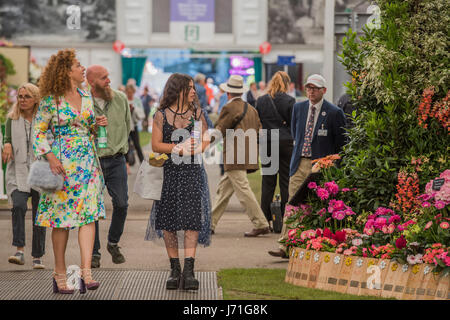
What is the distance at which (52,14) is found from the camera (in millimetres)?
36750

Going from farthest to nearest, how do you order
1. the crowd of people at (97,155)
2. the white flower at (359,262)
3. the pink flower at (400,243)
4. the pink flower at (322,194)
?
the pink flower at (322,194) → the crowd of people at (97,155) → the white flower at (359,262) → the pink flower at (400,243)

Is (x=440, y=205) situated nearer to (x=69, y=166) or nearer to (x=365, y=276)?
(x=365, y=276)

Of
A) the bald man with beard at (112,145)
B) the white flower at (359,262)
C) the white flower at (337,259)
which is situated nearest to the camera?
the white flower at (359,262)

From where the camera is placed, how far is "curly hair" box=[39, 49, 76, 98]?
22.7 feet

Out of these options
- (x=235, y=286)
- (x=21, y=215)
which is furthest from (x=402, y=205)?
(x=21, y=215)

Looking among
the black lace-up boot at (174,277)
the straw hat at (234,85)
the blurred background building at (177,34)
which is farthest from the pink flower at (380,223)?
the blurred background building at (177,34)

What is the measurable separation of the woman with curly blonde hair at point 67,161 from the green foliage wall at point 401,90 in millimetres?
2281

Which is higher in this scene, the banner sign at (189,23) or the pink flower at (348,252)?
the banner sign at (189,23)

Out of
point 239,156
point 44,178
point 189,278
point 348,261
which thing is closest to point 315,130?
point 239,156

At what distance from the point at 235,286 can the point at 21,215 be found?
269 centimetres

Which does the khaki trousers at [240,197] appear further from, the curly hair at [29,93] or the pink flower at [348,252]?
the pink flower at [348,252]

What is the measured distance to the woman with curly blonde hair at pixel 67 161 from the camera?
6805 millimetres

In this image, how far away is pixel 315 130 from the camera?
8.76 metres

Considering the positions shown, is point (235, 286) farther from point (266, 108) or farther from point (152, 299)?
point (266, 108)
